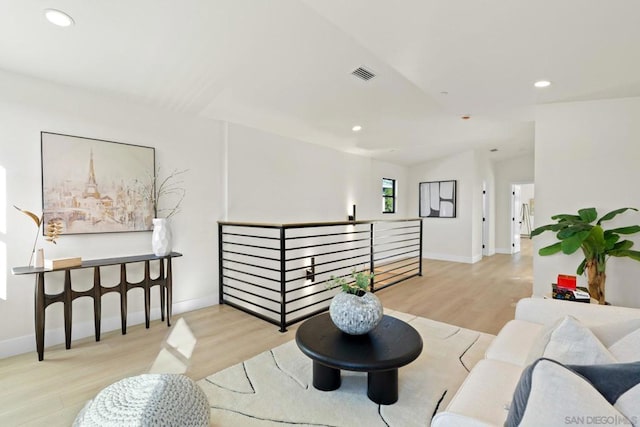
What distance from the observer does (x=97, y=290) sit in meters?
2.95

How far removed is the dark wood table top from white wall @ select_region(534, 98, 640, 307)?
2573 millimetres

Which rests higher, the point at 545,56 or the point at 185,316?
the point at 545,56

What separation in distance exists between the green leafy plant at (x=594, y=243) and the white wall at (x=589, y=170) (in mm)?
328

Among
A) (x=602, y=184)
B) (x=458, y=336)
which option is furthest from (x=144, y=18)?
(x=602, y=184)

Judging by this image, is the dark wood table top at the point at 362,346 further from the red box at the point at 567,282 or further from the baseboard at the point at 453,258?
the baseboard at the point at 453,258

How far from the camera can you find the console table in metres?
2.57

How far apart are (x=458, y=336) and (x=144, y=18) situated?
3751 millimetres

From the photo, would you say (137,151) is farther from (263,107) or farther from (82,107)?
(263,107)

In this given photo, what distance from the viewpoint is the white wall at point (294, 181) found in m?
4.32

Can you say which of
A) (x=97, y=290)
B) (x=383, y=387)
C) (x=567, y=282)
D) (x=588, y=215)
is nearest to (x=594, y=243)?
(x=588, y=215)

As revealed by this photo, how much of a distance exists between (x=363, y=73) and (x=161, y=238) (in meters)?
2.72

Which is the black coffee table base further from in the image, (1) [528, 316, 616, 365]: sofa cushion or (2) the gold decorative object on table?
(2) the gold decorative object on table

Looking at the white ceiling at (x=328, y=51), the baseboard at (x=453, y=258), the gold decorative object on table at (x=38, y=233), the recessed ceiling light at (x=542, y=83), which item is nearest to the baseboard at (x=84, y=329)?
the gold decorative object on table at (x=38, y=233)

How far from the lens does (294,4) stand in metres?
2.18
